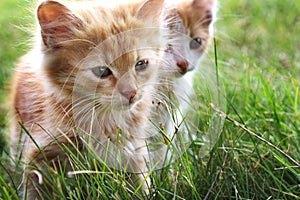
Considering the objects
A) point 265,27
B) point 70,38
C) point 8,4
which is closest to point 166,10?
point 70,38

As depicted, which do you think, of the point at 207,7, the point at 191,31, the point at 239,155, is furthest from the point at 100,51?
the point at 207,7

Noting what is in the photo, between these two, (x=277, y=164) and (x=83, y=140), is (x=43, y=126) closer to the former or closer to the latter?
(x=83, y=140)

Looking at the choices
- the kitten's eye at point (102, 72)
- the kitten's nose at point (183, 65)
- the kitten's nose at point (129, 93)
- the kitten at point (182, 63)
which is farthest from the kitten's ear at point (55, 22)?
the kitten's nose at point (183, 65)

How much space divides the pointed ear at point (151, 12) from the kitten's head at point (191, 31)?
0.18 metres

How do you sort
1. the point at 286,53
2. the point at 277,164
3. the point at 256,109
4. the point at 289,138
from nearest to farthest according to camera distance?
the point at 277,164 → the point at 289,138 → the point at 256,109 → the point at 286,53

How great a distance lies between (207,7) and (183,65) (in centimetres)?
42

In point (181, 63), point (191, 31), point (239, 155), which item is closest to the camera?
point (239, 155)

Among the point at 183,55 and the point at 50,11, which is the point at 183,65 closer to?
the point at 183,55

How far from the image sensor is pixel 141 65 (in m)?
1.56

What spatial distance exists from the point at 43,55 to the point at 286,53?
197cm

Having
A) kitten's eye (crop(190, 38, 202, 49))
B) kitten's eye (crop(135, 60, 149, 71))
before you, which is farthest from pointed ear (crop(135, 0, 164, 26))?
kitten's eye (crop(190, 38, 202, 49))

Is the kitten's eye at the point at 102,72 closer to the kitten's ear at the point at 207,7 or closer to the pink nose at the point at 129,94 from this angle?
the pink nose at the point at 129,94

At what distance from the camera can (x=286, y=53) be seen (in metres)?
3.17

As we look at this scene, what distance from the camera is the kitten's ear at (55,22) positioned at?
149 centimetres
